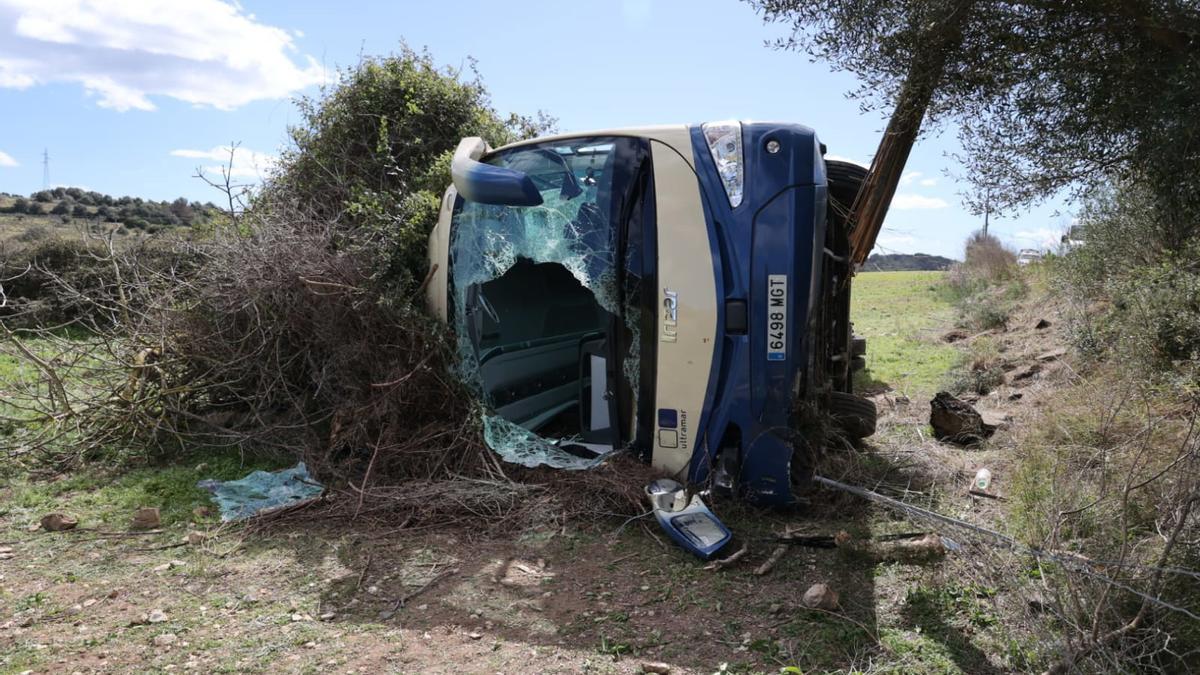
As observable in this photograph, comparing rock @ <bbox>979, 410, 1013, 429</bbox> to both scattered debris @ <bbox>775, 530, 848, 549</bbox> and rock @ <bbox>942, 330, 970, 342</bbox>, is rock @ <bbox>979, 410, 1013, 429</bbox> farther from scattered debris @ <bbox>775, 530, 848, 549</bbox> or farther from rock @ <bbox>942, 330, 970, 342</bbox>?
rock @ <bbox>942, 330, 970, 342</bbox>

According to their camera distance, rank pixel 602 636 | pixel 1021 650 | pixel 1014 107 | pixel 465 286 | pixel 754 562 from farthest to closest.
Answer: pixel 465 286 → pixel 1014 107 → pixel 754 562 → pixel 602 636 → pixel 1021 650

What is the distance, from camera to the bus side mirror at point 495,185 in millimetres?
4934

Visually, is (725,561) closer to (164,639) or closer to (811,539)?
(811,539)

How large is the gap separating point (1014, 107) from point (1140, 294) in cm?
311

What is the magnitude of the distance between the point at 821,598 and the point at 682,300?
1.82 meters

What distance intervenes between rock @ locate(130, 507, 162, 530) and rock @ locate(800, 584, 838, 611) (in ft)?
12.4

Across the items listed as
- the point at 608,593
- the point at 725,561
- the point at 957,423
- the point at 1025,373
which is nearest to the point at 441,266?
the point at 608,593

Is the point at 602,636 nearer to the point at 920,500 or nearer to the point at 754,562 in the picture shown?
the point at 754,562

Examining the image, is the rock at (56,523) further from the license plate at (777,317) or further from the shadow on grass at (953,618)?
the shadow on grass at (953,618)

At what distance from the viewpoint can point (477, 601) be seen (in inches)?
149

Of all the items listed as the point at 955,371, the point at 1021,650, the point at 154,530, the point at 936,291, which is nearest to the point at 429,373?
the point at 154,530

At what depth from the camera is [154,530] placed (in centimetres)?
477

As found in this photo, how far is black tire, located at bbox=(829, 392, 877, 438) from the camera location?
5.55m

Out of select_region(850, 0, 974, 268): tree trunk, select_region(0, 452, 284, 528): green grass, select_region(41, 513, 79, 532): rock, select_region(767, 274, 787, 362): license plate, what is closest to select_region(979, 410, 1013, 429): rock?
select_region(850, 0, 974, 268): tree trunk
